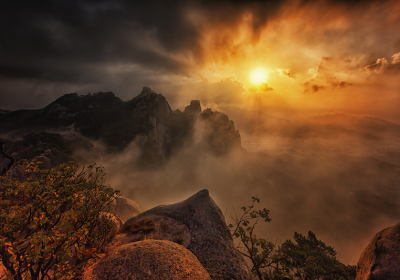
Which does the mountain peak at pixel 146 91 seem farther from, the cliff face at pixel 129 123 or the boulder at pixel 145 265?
the boulder at pixel 145 265

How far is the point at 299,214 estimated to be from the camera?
146 metres

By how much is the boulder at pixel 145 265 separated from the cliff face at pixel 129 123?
132284mm

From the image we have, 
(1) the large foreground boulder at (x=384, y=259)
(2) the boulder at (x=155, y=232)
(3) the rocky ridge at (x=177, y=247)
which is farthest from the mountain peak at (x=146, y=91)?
(1) the large foreground boulder at (x=384, y=259)

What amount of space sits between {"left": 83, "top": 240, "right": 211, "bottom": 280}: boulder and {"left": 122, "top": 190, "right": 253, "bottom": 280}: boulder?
11.1ft

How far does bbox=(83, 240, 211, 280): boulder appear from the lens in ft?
21.6

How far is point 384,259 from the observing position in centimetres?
960

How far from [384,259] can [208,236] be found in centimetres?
1156

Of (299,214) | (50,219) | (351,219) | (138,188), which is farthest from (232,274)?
(351,219)

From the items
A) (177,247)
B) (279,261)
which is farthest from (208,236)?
(279,261)

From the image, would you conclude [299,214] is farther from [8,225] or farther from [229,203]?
[8,225]

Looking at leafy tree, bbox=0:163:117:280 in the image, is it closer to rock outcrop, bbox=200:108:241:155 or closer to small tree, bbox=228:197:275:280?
small tree, bbox=228:197:275:280

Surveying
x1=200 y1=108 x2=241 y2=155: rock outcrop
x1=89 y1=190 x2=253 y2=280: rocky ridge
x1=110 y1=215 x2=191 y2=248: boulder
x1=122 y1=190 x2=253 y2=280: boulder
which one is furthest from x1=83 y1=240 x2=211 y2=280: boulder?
x1=200 y1=108 x2=241 y2=155: rock outcrop

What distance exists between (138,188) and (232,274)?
111859 millimetres

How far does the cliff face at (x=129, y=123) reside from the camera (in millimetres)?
138750
